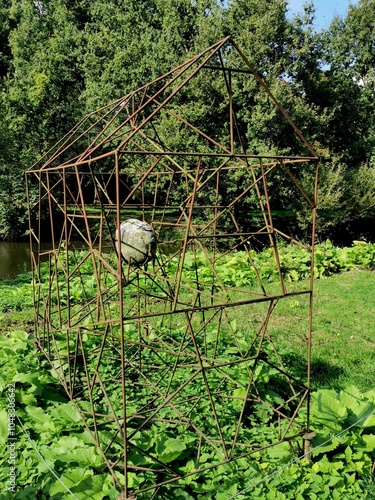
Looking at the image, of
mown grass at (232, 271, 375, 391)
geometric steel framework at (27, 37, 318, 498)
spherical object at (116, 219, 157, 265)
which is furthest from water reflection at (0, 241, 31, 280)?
spherical object at (116, 219, 157, 265)

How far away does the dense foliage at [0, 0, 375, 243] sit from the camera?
553 inches

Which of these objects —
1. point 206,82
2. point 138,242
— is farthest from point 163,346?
point 206,82

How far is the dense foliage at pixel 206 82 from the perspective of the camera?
14.0 metres

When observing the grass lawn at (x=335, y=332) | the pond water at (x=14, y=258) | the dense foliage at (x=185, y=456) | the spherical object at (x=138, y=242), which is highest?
the spherical object at (x=138, y=242)

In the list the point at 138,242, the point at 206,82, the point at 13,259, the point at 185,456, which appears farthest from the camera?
the point at 13,259

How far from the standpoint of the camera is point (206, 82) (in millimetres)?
13820

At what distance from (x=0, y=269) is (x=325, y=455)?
12.1 metres

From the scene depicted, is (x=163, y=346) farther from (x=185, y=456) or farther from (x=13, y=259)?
(x=13, y=259)

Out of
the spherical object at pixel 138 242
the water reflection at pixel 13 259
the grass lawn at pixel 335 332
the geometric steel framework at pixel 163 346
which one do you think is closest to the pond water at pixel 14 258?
the water reflection at pixel 13 259

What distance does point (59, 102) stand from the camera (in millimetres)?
17797

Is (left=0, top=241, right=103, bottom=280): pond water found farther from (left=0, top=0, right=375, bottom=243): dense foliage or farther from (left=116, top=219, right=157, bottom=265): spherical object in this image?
(left=116, top=219, right=157, bottom=265): spherical object

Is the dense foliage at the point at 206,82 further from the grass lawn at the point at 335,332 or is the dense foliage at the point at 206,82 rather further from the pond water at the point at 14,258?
the grass lawn at the point at 335,332

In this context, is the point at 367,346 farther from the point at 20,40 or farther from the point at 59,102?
the point at 20,40

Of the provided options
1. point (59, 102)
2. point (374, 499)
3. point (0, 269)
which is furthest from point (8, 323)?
point (59, 102)
